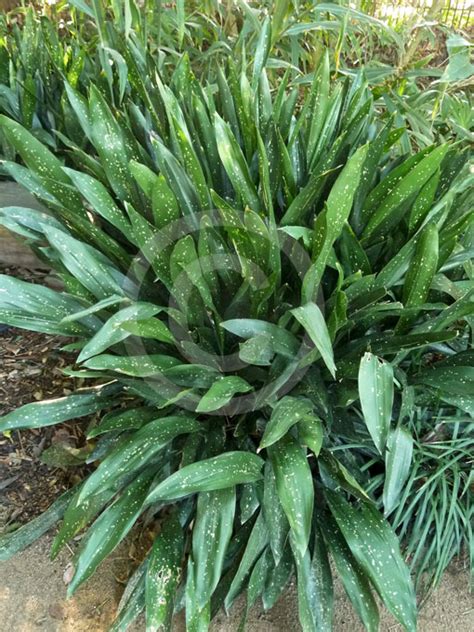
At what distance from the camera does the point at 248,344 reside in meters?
1.19

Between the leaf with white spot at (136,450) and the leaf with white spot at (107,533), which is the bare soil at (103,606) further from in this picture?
the leaf with white spot at (136,450)

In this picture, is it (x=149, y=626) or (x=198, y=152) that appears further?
(x=198, y=152)

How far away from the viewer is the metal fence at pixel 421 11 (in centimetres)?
244

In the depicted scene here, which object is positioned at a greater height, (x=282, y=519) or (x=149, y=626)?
(x=282, y=519)

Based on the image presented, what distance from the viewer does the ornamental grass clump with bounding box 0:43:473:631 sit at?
118 cm

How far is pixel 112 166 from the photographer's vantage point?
4.67ft

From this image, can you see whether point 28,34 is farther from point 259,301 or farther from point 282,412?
point 282,412

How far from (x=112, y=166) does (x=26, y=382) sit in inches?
29.0

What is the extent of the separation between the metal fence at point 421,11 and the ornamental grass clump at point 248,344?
121cm

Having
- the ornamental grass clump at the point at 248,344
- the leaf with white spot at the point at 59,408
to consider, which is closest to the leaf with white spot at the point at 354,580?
the ornamental grass clump at the point at 248,344

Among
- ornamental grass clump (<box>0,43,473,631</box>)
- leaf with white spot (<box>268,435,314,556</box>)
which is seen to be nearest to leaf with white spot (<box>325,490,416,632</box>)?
ornamental grass clump (<box>0,43,473,631</box>)

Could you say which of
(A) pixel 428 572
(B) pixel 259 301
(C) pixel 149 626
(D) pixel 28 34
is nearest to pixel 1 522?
(C) pixel 149 626

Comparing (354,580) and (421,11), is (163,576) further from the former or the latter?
(421,11)

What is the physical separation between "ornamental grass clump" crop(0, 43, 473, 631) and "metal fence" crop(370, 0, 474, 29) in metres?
1.21
